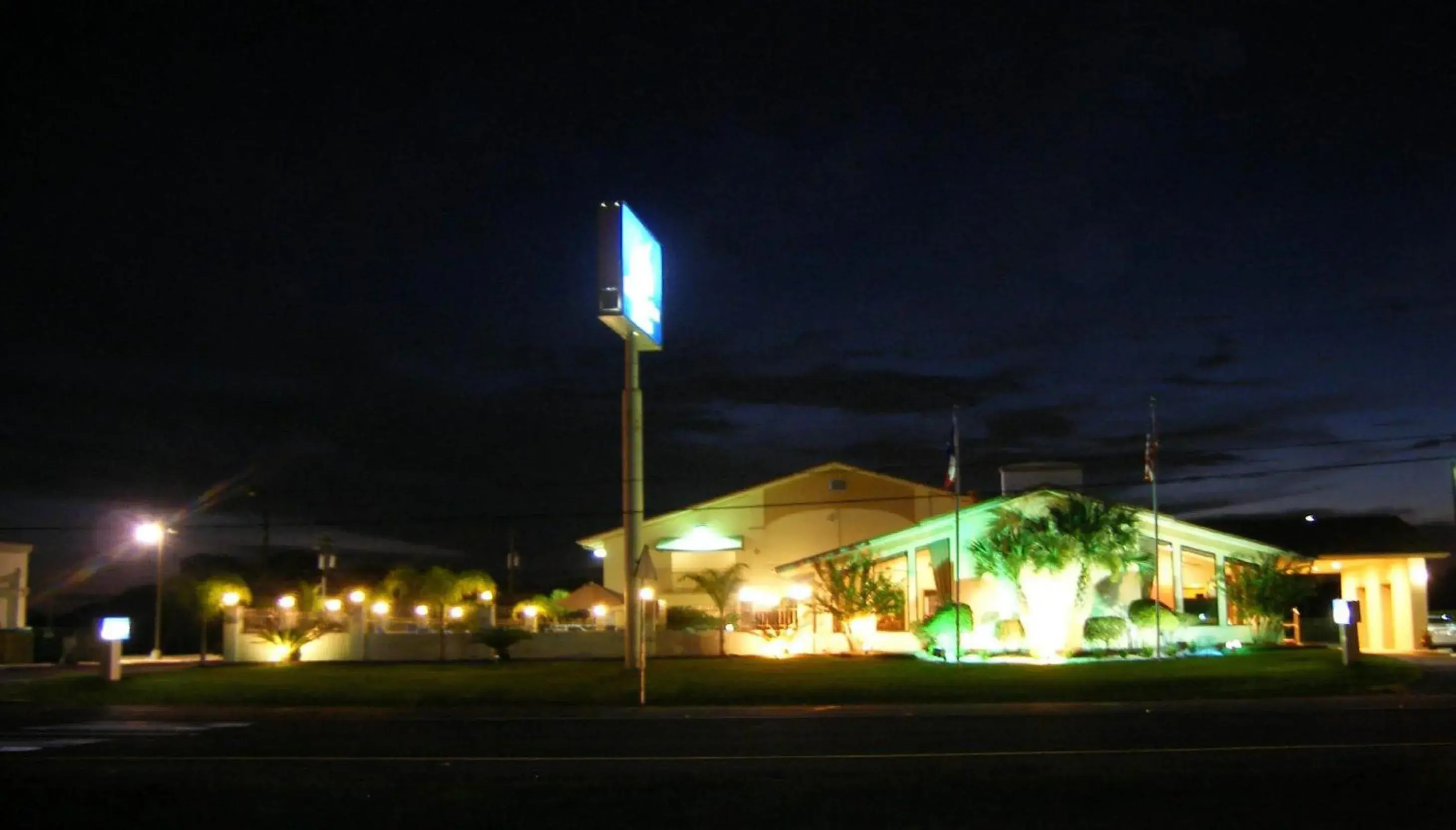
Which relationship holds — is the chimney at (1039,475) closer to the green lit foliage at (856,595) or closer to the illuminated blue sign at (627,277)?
the green lit foliage at (856,595)

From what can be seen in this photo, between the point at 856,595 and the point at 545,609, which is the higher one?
the point at 856,595

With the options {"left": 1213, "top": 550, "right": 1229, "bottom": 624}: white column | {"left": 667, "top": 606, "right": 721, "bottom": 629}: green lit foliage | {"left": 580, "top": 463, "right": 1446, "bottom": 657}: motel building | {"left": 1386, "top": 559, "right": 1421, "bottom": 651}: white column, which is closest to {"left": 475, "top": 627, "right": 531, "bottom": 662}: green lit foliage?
{"left": 580, "top": 463, "right": 1446, "bottom": 657}: motel building

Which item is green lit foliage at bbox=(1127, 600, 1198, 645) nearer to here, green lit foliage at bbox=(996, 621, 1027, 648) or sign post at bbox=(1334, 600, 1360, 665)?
green lit foliage at bbox=(996, 621, 1027, 648)

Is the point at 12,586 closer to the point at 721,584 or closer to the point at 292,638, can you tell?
the point at 292,638

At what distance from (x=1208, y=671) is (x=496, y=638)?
22.0m

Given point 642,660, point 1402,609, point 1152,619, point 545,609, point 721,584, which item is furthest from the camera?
point 545,609

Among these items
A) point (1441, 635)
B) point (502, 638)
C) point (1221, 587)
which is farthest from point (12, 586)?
point (1441, 635)

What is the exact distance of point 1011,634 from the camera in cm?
3734

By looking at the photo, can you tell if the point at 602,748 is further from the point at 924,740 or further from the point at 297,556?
the point at 297,556

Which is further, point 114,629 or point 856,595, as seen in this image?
point 856,595

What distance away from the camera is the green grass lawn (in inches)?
1065

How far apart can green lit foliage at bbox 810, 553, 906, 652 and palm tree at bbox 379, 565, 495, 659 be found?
15537 mm

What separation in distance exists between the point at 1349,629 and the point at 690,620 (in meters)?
21.4

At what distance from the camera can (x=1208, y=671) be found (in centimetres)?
2969
